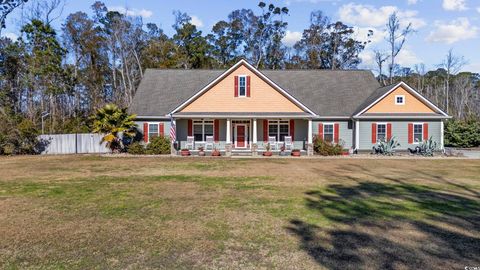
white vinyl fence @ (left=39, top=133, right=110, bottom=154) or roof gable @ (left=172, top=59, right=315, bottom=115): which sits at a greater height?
roof gable @ (left=172, top=59, right=315, bottom=115)

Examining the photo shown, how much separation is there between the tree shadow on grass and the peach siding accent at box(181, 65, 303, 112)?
46.8ft

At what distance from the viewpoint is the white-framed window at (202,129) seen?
25.4m

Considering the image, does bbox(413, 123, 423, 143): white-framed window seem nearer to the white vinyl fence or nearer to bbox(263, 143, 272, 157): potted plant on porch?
bbox(263, 143, 272, 157): potted plant on porch

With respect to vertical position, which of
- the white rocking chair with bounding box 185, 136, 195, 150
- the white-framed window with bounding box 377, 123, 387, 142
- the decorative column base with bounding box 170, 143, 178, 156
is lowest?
the decorative column base with bounding box 170, 143, 178, 156

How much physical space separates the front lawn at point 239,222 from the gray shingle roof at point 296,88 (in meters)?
13.2

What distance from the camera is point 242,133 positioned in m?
26.0

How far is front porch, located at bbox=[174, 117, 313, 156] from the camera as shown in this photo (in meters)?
25.1

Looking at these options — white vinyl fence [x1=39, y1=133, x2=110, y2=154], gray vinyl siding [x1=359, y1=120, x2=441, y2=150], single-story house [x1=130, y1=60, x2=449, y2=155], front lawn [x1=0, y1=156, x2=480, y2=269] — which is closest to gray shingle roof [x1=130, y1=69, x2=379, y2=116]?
single-story house [x1=130, y1=60, x2=449, y2=155]

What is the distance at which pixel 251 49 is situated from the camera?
5334 centimetres

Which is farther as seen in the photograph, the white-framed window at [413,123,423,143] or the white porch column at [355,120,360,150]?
the white-framed window at [413,123,423,143]

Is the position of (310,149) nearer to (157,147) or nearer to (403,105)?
(403,105)

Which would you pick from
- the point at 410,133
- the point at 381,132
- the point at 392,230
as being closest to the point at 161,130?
the point at 381,132

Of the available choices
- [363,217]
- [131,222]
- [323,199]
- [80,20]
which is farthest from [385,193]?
[80,20]

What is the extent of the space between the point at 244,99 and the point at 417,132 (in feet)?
41.5
